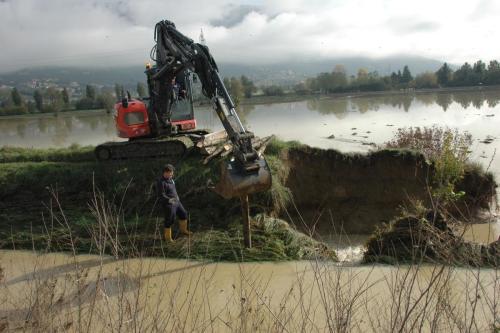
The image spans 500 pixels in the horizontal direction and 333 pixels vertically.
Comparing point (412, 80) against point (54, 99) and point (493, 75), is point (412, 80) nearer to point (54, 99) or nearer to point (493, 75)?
point (493, 75)

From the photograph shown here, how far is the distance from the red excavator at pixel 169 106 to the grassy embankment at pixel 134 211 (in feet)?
2.32

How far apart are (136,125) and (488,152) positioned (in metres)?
15.2

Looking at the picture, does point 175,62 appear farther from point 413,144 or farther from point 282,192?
point 413,144

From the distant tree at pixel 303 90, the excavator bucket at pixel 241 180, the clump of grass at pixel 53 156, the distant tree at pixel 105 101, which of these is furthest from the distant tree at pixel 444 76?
the excavator bucket at pixel 241 180

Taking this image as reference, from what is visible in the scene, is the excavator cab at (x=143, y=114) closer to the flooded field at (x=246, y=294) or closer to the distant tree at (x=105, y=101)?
the flooded field at (x=246, y=294)

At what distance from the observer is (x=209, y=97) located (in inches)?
308

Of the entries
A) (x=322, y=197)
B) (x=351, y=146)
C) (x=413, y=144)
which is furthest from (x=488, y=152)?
(x=322, y=197)

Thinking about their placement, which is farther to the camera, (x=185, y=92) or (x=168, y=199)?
(x=185, y=92)

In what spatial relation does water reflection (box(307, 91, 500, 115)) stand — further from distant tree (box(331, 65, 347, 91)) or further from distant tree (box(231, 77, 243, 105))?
distant tree (box(331, 65, 347, 91))

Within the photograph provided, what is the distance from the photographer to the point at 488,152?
1731 cm

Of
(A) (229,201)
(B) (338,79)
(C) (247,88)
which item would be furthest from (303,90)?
(A) (229,201)

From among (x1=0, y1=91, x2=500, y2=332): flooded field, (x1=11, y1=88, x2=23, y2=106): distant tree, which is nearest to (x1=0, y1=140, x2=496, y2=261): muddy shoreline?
(x1=0, y1=91, x2=500, y2=332): flooded field

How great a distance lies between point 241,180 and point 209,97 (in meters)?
2.36

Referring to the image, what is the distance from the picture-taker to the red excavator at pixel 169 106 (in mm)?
7693
